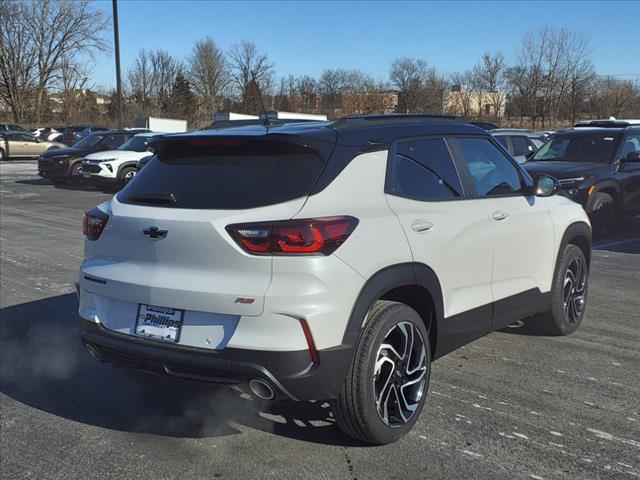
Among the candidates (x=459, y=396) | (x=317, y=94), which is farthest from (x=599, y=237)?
(x=317, y=94)

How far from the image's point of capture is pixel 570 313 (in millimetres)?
5359

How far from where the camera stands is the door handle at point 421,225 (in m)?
3.57

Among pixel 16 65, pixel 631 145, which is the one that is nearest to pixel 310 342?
pixel 631 145

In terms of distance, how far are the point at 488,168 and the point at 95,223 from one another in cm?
262

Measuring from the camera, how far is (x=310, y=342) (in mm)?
3047

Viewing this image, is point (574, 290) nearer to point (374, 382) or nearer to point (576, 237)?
point (576, 237)

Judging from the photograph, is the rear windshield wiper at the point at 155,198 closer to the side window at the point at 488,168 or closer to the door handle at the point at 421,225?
the door handle at the point at 421,225

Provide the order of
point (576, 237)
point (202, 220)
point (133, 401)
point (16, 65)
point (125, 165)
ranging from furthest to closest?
1. point (16, 65)
2. point (125, 165)
3. point (576, 237)
4. point (133, 401)
5. point (202, 220)

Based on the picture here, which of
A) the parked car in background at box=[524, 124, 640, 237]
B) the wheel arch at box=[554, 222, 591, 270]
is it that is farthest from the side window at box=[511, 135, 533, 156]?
the wheel arch at box=[554, 222, 591, 270]

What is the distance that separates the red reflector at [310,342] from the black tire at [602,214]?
823 cm

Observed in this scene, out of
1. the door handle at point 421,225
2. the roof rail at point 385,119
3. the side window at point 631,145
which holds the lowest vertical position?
the door handle at point 421,225

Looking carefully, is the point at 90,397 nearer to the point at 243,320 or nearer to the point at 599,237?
the point at 243,320

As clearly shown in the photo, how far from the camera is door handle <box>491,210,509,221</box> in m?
4.26

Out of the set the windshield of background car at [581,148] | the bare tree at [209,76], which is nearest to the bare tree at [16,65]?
the bare tree at [209,76]
